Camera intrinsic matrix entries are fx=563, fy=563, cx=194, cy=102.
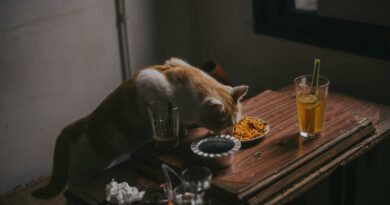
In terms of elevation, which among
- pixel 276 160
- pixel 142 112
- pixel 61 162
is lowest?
pixel 61 162

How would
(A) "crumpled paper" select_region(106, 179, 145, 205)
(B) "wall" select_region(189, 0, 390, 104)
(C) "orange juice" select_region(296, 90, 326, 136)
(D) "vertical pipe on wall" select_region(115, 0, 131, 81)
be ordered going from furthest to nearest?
(D) "vertical pipe on wall" select_region(115, 0, 131, 81) → (B) "wall" select_region(189, 0, 390, 104) → (C) "orange juice" select_region(296, 90, 326, 136) → (A) "crumpled paper" select_region(106, 179, 145, 205)

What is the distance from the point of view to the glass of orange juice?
77.9 inches

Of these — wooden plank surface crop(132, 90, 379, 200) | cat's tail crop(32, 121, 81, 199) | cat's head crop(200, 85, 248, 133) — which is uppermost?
cat's head crop(200, 85, 248, 133)

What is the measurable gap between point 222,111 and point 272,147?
217 millimetres

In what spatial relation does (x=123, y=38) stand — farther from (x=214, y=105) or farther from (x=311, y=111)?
(x=311, y=111)

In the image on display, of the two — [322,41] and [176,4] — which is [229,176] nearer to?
[322,41]

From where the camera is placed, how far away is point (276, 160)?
189 centimetres

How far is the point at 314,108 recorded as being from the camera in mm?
1979

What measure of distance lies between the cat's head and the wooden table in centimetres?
Result: 9

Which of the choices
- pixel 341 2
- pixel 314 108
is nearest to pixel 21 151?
pixel 314 108

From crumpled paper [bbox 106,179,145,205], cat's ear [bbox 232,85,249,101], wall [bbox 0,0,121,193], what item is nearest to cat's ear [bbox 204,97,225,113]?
cat's ear [bbox 232,85,249,101]

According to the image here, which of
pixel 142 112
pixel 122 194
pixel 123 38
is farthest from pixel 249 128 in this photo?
pixel 123 38

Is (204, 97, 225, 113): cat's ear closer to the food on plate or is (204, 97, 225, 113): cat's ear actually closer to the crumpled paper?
the food on plate

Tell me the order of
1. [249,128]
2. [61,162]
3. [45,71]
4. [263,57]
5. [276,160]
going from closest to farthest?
1. [276,160]
2. [249,128]
3. [61,162]
4. [45,71]
5. [263,57]
